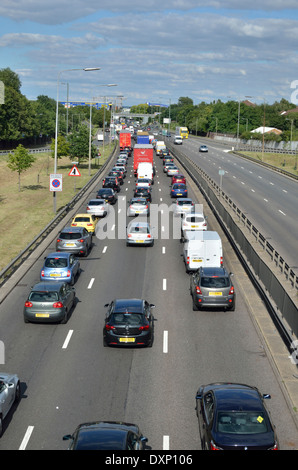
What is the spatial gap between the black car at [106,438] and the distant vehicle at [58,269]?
50.5 feet

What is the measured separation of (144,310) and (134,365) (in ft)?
7.29

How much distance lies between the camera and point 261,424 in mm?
12352

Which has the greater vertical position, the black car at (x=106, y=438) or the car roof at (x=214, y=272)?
the car roof at (x=214, y=272)

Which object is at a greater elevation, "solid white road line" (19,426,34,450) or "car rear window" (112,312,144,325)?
"car rear window" (112,312,144,325)

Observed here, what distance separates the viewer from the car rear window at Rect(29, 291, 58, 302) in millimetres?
22125

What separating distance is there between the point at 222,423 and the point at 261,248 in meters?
20.9

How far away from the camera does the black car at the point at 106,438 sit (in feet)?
35.8

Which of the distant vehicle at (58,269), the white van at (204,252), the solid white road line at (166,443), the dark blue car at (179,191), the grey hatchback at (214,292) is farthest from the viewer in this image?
the dark blue car at (179,191)

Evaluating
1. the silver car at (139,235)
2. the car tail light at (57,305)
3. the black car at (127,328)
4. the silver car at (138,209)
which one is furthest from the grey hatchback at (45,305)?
the silver car at (138,209)

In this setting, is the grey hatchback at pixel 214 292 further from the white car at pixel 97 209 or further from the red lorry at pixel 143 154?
the red lorry at pixel 143 154

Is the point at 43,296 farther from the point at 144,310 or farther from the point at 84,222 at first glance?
A: the point at 84,222

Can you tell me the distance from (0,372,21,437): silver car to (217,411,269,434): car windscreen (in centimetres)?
513

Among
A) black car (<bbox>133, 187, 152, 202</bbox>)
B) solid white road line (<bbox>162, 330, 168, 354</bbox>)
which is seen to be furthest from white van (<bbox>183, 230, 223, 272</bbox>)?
black car (<bbox>133, 187, 152, 202</bbox>)

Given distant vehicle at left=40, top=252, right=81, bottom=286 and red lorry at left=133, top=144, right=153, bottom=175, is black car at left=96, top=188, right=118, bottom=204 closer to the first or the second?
red lorry at left=133, top=144, right=153, bottom=175
